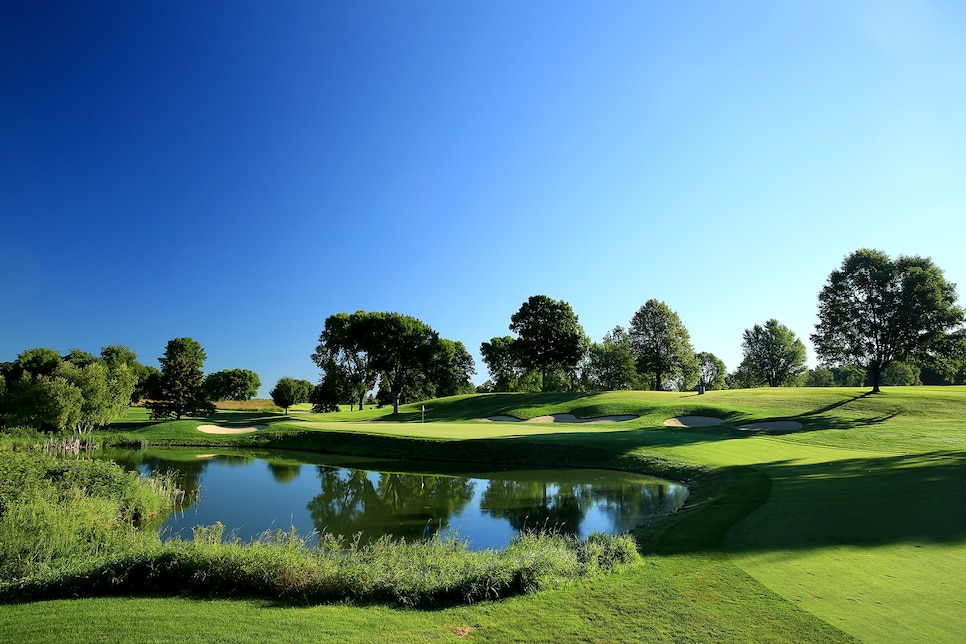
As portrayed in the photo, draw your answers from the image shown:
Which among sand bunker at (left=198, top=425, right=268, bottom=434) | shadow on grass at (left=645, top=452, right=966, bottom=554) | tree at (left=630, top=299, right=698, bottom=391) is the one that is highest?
tree at (left=630, top=299, right=698, bottom=391)

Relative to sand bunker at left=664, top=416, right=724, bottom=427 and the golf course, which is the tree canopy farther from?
the golf course

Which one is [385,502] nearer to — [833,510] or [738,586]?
[738,586]

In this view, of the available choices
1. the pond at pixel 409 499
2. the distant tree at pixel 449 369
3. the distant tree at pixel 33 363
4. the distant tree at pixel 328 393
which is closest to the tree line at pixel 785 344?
the distant tree at pixel 449 369

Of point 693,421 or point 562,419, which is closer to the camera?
point 693,421

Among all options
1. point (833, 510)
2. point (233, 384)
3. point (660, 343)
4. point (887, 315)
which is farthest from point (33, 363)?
point (887, 315)

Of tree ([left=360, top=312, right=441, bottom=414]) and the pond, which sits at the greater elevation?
tree ([left=360, top=312, right=441, bottom=414])

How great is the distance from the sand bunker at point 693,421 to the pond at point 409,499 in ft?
44.8

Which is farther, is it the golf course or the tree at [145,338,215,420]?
the tree at [145,338,215,420]

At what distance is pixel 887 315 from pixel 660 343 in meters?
28.0

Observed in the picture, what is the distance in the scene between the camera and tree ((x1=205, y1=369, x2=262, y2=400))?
9812cm

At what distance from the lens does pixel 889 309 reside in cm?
3688

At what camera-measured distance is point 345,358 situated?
63.5m

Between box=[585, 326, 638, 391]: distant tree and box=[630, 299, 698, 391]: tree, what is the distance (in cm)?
1023

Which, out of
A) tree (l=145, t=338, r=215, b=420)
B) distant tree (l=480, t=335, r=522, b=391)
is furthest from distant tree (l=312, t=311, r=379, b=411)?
distant tree (l=480, t=335, r=522, b=391)
